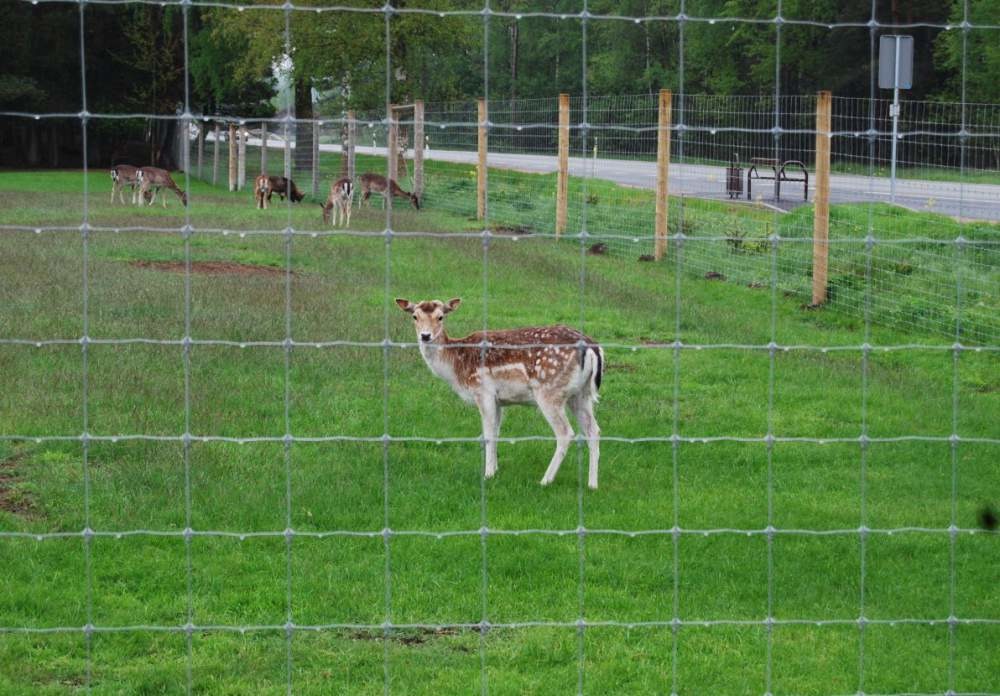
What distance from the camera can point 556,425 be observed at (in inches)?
340

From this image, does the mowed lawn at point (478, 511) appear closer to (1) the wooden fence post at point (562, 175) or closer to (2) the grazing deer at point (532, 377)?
(2) the grazing deer at point (532, 377)

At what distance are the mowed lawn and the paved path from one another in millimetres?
1508

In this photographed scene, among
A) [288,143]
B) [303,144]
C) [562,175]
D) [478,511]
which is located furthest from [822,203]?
[303,144]

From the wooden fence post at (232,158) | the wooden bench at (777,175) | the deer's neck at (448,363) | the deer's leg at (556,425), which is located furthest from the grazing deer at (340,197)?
the deer's leg at (556,425)

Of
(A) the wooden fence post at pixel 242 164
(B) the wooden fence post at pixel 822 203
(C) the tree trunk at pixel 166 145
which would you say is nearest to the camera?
(B) the wooden fence post at pixel 822 203

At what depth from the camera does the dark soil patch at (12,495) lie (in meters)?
Result: 7.67

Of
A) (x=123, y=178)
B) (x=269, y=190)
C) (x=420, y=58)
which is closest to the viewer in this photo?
(x=269, y=190)

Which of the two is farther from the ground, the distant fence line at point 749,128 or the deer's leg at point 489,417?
the distant fence line at point 749,128

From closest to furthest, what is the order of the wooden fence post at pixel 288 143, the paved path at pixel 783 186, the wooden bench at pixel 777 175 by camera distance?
the wooden fence post at pixel 288 143 < the wooden bench at pixel 777 175 < the paved path at pixel 783 186

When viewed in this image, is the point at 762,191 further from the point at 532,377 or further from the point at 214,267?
the point at 532,377

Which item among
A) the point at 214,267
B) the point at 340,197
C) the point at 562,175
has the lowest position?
the point at 214,267

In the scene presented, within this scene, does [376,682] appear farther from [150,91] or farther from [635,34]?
[150,91]

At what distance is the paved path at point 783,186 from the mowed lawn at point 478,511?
1508 mm

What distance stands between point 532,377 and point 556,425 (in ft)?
0.94
